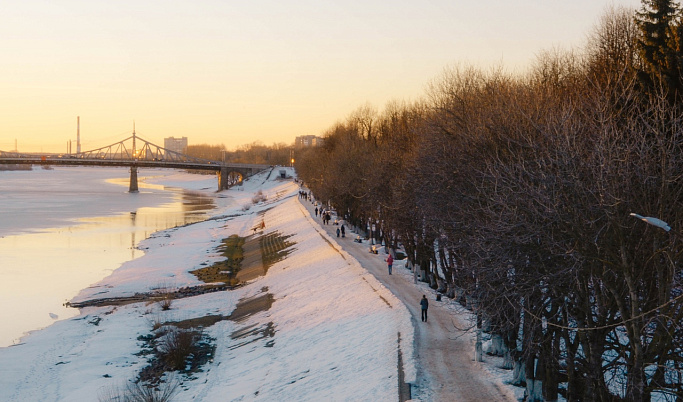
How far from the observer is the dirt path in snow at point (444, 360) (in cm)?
1634

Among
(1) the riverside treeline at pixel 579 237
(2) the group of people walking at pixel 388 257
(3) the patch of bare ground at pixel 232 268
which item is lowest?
(3) the patch of bare ground at pixel 232 268

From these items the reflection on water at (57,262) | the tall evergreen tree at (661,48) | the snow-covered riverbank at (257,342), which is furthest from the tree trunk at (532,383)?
the reflection on water at (57,262)

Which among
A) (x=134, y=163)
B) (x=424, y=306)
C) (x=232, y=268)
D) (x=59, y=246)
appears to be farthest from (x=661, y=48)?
(x=134, y=163)

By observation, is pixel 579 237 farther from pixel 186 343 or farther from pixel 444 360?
pixel 186 343

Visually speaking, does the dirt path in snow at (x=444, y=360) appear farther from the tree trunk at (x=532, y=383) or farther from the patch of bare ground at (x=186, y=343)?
the patch of bare ground at (x=186, y=343)

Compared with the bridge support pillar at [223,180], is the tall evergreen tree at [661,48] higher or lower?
higher

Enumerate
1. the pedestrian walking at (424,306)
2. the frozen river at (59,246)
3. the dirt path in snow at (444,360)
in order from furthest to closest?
the frozen river at (59,246) → the pedestrian walking at (424,306) → the dirt path in snow at (444,360)

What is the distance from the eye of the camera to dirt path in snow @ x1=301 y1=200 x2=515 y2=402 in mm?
16344

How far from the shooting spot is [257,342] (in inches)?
1014

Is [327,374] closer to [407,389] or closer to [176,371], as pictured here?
[407,389]

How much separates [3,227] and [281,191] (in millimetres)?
60890

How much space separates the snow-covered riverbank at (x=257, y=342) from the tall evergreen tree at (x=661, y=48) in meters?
11.9

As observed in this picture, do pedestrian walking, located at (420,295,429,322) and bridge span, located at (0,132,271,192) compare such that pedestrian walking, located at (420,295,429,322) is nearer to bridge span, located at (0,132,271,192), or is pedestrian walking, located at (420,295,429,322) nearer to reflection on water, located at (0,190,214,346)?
reflection on water, located at (0,190,214,346)

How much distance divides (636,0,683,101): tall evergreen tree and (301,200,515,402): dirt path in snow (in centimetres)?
1006
